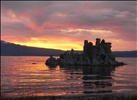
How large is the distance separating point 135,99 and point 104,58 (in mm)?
137361

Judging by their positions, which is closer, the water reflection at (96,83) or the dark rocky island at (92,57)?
the water reflection at (96,83)

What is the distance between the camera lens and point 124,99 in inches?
1179

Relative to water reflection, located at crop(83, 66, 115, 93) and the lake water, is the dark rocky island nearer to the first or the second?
water reflection, located at crop(83, 66, 115, 93)

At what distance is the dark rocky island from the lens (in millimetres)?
164250

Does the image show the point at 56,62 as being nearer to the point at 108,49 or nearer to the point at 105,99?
the point at 108,49

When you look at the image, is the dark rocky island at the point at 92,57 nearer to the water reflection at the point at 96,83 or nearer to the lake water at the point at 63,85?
the water reflection at the point at 96,83

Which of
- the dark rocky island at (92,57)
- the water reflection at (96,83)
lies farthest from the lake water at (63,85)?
the dark rocky island at (92,57)

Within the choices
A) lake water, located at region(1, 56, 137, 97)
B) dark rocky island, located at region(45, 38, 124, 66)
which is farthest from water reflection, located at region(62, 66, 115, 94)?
→ dark rocky island, located at region(45, 38, 124, 66)

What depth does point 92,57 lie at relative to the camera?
16675 centimetres

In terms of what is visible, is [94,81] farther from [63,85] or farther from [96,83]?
[63,85]

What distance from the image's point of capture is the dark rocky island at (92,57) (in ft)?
539

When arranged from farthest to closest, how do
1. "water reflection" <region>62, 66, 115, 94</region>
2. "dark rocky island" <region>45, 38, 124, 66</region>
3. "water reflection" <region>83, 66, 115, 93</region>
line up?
"dark rocky island" <region>45, 38, 124, 66</region>, "water reflection" <region>62, 66, 115, 94</region>, "water reflection" <region>83, 66, 115, 93</region>

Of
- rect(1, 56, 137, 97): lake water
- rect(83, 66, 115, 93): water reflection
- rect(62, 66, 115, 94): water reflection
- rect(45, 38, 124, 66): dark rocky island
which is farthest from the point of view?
rect(45, 38, 124, 66): dark rocky island

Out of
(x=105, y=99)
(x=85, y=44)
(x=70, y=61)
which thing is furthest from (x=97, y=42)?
(x=105, y=99)
